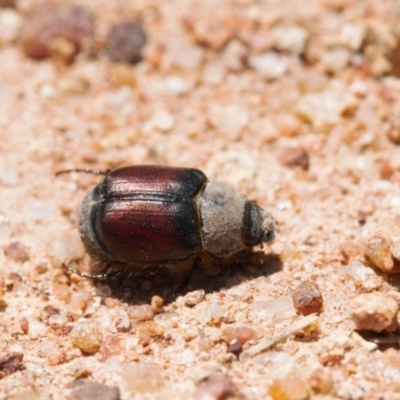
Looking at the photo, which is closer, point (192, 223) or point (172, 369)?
point (172, 369)

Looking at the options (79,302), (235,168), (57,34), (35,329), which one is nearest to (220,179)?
(235,168)

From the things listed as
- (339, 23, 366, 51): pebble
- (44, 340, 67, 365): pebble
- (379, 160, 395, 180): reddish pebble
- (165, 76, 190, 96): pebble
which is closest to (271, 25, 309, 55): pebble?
(339, 23, 366, 51): pebble

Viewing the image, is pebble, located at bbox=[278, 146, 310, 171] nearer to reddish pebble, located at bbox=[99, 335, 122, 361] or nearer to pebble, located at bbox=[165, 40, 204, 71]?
pebble, located at bbox=[165, 40, 204, 71]

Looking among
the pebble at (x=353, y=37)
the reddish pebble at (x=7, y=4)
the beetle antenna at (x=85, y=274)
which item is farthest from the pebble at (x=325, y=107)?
the reddish pebble at (x=7, y=4)

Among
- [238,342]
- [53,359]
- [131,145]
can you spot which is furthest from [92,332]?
[131,145]

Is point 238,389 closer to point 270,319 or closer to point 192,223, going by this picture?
point 270,319

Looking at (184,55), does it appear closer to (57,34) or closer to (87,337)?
(57,34)

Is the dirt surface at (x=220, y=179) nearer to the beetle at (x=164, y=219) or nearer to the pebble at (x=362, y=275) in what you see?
the pebble at (x=362, y=275)
